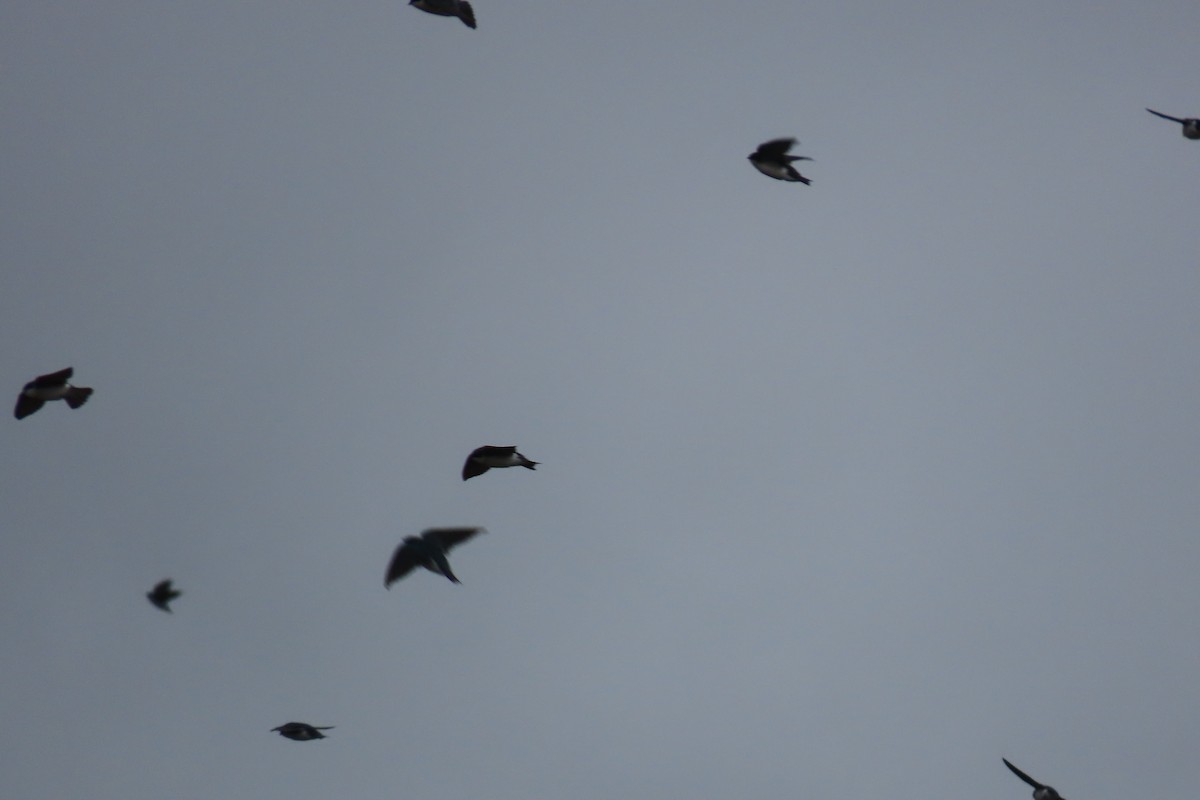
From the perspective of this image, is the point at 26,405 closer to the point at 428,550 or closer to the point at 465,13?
the point at 428,550

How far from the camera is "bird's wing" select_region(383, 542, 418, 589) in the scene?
1374 inches

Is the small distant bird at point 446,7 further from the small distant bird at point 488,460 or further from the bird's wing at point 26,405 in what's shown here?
the bird's wing at point 26,405

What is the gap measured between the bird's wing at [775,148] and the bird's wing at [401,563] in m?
12.3

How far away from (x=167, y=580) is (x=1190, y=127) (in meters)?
28.5

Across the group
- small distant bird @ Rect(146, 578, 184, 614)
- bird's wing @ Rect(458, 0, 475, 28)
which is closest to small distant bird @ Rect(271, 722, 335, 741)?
small distant bird @ Rect(146, 578, 184, 614)

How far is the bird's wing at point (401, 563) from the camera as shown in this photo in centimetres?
3491

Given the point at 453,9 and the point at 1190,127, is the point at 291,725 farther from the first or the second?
the point at 1190,127

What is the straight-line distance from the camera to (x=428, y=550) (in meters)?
35.6

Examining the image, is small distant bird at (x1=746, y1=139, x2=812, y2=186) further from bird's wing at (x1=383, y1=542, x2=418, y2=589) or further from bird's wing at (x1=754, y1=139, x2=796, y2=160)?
bird's wing at (x1=383, y1=542, x2=418, y2=589)

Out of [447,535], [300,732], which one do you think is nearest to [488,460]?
[447,535]

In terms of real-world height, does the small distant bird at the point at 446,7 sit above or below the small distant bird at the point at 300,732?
above

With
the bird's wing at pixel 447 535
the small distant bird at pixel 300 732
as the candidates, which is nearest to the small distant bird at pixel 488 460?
the bird's wing at pixel 447 535

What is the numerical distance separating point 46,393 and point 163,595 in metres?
6.98

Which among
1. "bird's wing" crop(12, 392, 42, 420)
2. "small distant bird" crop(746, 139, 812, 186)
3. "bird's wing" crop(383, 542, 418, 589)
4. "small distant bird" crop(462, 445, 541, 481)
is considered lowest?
"bird's wing" crop(383, 542, 418, 589)
